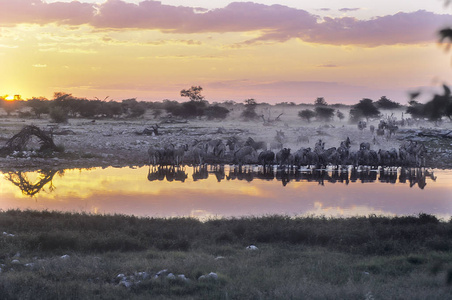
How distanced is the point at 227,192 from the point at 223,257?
10511mm

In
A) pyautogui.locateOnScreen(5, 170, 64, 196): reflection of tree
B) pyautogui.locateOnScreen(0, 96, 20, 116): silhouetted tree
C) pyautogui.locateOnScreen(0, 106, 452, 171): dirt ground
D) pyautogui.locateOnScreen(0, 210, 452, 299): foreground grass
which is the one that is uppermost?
pyautogui.locateOnScreen(0, 96, 20, 116): silhouetted tree

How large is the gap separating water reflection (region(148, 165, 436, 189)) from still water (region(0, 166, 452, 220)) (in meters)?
0.05

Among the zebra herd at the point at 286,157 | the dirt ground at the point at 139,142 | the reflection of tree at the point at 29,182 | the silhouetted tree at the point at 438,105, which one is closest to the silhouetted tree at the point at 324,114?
the dirt ground at the point at 139,142

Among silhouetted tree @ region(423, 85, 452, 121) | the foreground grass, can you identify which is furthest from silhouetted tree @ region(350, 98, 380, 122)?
silhouetted tree @ region(423, 85, 452, 121)

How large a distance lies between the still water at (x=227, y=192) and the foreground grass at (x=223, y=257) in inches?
107

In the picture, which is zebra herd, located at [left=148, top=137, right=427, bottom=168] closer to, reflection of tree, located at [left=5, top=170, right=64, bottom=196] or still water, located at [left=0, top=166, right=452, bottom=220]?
still water, located at [left=0, top=166, right=452, bottom=220]

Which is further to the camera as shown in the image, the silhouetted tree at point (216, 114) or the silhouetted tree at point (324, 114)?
the silhouetted tree at point (324, 114)

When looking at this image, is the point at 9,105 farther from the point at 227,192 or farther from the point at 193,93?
the point at 227,192

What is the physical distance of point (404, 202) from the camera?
63.5ft

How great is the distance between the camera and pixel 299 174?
89.7 feet

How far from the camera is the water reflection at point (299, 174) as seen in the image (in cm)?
2533

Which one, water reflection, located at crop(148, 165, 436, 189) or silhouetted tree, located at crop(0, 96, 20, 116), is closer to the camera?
water reflection, located at crop(148, 165, 436, 189)

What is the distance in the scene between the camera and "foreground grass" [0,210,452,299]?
791 centimetres

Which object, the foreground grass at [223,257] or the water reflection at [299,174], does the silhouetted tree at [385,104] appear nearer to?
the water reflection at [299,174]
